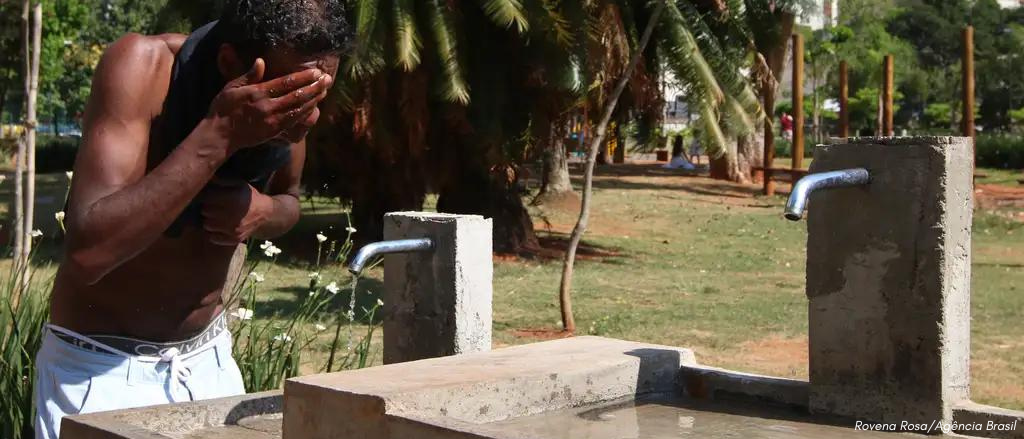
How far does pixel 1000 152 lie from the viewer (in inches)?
1540

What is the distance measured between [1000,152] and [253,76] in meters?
39.6

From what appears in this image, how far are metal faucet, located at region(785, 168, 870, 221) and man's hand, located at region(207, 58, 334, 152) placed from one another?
1.18 meters

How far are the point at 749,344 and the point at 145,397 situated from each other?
7438mm

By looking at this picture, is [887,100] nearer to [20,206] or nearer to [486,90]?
[486,90]

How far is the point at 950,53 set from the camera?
72.4 meters

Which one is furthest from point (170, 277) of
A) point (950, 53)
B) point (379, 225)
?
point (950, 53)

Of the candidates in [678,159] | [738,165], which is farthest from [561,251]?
[678,159]

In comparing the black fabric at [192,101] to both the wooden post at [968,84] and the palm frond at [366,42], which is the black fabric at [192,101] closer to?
the palm frond at [366,42]

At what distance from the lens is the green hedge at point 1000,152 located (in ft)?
126

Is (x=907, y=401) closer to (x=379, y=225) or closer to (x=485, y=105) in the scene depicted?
(x=485, y=105)

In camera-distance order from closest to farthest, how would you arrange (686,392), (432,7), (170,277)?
(170,277), (686,392), (432,7)

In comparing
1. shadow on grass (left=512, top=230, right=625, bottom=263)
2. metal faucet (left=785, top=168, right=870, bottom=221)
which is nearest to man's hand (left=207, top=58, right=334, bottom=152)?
metal faucet (left=785, top=168, right=870, bottom=221)

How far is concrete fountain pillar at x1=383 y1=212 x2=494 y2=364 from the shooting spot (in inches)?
172

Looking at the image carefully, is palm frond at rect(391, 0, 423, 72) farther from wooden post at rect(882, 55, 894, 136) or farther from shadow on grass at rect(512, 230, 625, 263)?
wooden post at rect(882, 55, 894, 136)
